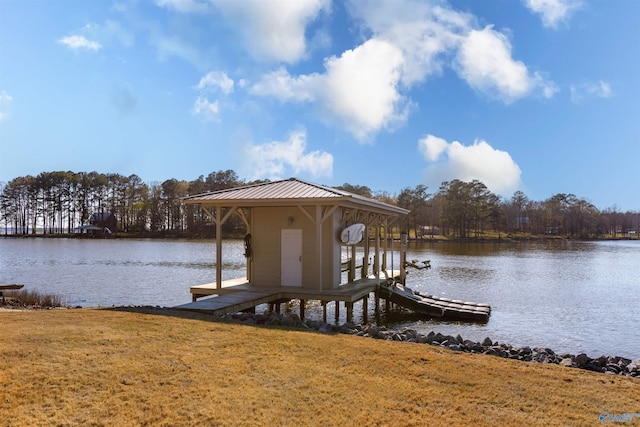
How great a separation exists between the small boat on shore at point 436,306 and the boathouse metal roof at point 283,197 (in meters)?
3.70

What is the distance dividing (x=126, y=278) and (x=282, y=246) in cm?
1415

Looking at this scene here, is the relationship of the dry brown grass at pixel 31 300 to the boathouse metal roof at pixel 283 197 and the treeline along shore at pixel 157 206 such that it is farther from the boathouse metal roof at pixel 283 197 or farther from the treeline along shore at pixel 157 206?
the treeline along shore at pixel 157 206

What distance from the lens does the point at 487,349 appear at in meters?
8.30

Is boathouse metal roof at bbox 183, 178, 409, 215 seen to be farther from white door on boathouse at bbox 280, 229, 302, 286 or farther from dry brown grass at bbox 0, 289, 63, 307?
dry brown grass at bbox 0, 289, 63, 307

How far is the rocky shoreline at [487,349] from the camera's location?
7.52 metres

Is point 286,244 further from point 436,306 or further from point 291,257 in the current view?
point 436,306

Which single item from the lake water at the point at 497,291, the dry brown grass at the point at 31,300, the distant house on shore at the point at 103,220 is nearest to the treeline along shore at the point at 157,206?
the distant house on shore at the point at 103,220

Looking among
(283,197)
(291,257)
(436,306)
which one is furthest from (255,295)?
(436,306)

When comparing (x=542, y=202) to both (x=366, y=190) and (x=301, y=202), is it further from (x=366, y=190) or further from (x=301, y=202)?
(x=301, y=202)

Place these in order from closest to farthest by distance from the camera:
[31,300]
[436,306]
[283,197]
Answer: [283,197], [436,306], [31,300]

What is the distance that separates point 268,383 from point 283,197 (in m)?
7.14

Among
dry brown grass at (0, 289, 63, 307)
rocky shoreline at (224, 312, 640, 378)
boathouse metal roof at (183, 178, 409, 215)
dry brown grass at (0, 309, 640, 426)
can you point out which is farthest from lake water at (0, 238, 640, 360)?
dry brown grass at (0, 309, 640, 426)

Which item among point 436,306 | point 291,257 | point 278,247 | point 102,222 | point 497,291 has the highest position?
point 102,222

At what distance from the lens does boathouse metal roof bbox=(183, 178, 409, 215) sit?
1160 cm
